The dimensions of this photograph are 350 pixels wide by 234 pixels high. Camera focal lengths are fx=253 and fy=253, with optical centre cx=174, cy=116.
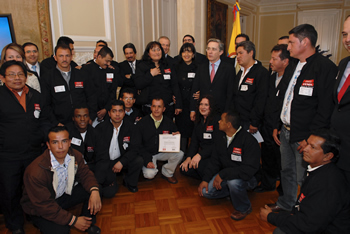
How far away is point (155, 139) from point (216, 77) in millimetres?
1199

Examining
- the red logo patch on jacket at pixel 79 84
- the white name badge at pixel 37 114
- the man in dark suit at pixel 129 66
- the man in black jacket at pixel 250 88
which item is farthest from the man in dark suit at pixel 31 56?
the man in black jacket at pixel 250 88

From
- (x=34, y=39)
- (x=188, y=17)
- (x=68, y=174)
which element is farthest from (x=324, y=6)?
(x=68, y=174)

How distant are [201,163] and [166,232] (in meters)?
1.10

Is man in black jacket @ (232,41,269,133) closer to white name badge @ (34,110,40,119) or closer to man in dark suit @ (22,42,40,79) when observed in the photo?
white name badge @ (34,110,40,119)

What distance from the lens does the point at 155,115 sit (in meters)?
3.50

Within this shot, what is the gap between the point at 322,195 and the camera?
165cm

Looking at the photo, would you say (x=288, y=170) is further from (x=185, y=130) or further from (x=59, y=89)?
(x=59, y=89)

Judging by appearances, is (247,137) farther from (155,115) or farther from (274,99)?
(155,115)

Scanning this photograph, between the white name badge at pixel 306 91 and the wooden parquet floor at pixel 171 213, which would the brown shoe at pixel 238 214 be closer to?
the wooden parquet floor at pixel 171 213

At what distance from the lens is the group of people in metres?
1.79

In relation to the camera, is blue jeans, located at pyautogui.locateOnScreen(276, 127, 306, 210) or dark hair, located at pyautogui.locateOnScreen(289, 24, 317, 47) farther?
blue jeans, located at pyautogui.locateOnScreen(276, 127, 306, 210)

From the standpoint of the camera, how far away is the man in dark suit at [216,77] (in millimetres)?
3432

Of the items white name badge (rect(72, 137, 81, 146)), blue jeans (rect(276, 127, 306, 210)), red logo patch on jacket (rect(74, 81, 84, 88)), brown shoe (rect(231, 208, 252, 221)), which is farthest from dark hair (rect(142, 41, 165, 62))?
brown shoe (rect(231, 208, 252, 221))

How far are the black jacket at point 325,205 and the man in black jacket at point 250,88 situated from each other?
1321mm
